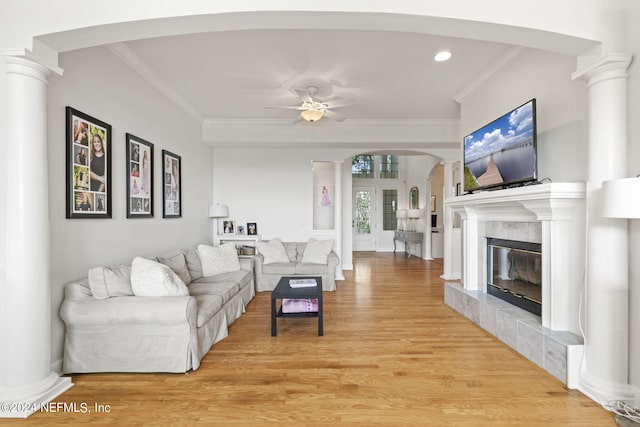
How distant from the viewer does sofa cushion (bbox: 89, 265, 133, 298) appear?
2678mm

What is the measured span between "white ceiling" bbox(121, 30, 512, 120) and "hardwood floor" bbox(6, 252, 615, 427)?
297 cm

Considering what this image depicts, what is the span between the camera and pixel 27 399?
2.09m

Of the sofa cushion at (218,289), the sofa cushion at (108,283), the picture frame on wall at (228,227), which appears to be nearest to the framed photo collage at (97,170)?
the sofa cushion at (108,283)

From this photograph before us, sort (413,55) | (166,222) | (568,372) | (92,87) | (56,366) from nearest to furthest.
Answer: (568,372), (56,366), (92,87), (413,55), (166,222)

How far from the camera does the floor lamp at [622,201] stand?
168 cm

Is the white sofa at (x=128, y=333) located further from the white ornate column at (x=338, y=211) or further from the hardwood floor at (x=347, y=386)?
the white ornate column at (x=338, y=211)

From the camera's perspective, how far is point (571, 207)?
8.34 ft

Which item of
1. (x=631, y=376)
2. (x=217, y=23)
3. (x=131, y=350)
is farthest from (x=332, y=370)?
(x=217, y=23)

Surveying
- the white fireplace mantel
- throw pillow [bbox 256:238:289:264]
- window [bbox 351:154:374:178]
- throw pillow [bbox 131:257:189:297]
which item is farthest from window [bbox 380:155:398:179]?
throw pillow [bbox 131:257:189:297]

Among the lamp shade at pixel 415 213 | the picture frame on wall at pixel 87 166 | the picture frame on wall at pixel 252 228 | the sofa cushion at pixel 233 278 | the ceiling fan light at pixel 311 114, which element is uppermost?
the ceiling fan light at pixel 311 114

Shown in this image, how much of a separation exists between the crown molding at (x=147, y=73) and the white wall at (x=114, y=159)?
0.23ft

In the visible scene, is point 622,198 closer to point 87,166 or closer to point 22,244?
point 22,244

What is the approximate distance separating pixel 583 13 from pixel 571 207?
137cm

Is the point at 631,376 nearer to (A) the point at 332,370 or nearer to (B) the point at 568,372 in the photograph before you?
(B) the point at 568,372
